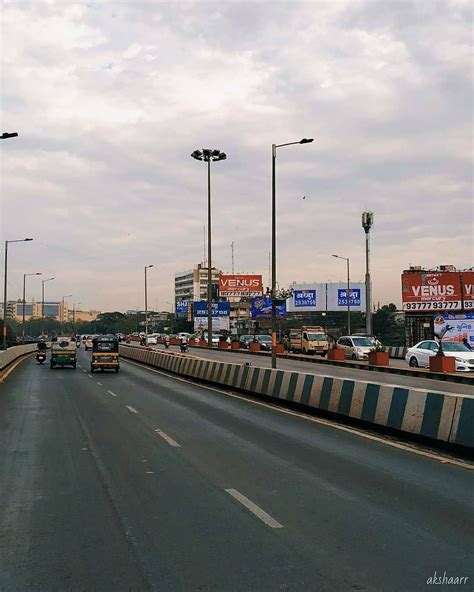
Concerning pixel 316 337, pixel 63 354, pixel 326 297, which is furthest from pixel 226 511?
pixel 326 297

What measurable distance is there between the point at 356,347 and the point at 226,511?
3484 cm

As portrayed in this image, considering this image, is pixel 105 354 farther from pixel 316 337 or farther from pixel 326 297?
pixel 326 297

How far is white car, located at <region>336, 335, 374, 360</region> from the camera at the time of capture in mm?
40612

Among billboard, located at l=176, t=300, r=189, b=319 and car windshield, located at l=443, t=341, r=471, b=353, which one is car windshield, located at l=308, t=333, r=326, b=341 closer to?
car windshield, located at l=443, t=341, r=471, b=353

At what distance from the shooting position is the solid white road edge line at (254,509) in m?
6.64

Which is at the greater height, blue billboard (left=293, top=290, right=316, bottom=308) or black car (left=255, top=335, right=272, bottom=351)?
blue billboard (left=293, top=290, right=316, bottom=308)

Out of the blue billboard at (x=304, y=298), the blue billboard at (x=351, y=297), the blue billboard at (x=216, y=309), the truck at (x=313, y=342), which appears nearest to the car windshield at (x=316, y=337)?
the truck at (x=313, y=342)

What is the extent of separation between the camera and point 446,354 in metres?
29.9

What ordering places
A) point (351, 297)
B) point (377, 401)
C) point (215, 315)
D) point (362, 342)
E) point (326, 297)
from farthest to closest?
point (326, 297) < point (215, 315) < point (351, 297) < point (362, 342) < point (377, 401)

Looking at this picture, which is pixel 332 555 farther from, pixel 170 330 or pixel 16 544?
pixel 170 330

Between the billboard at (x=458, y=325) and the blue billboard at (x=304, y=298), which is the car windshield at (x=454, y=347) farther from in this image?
the blue billboard at (x=304, y=298)

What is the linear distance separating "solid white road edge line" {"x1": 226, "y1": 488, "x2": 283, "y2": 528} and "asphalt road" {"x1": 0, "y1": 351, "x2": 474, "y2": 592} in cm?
2

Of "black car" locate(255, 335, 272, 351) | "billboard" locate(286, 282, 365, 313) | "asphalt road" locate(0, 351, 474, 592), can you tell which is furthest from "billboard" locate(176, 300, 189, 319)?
"asphalt road" locate(0, 351, 474, 592)

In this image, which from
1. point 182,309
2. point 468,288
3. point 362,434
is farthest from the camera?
point 182,309
